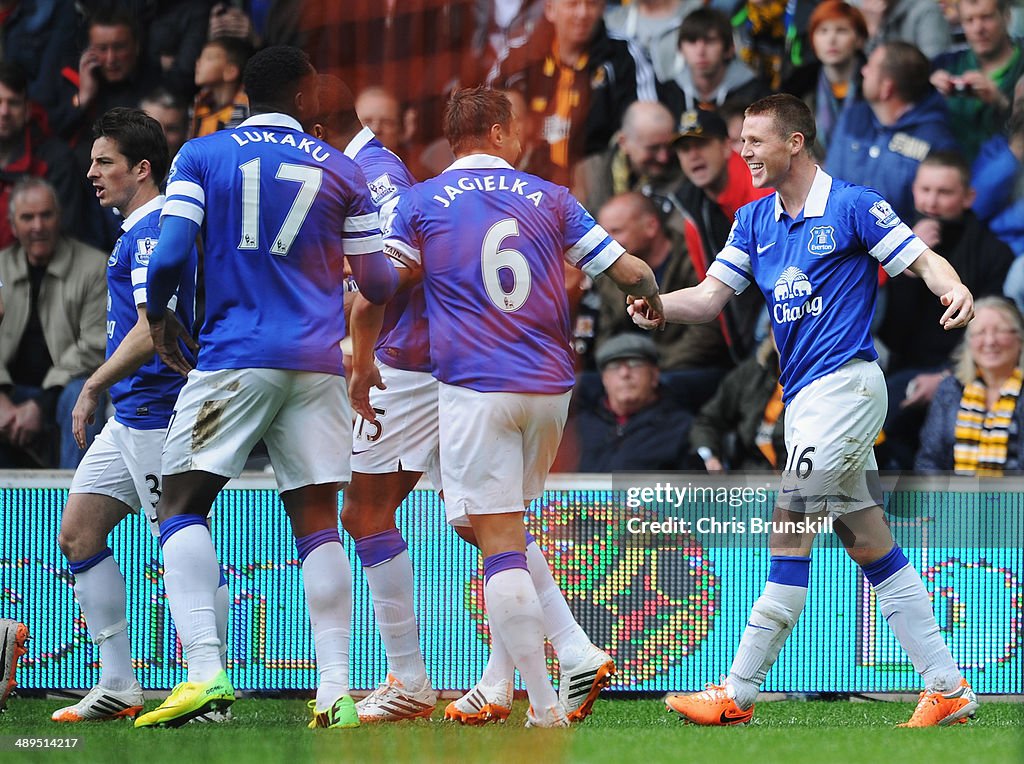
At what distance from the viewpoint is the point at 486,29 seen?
573 cm

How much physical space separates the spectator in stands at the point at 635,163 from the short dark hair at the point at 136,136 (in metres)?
3.33

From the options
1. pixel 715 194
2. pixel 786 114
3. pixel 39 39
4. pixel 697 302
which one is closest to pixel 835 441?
pixel 697 302

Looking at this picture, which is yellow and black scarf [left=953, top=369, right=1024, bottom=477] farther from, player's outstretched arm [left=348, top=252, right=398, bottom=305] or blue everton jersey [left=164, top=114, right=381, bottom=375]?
blue everton jersey [left=164, top=114, right=381, bottom=375]

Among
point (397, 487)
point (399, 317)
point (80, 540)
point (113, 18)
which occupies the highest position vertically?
point (113, 18)

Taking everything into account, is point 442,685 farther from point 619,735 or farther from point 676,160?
point 676,160

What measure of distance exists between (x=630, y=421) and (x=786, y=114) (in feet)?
10.5

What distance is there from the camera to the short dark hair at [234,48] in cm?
801

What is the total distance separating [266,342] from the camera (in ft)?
15.4

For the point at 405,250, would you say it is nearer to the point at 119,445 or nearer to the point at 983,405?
the point at 119,445

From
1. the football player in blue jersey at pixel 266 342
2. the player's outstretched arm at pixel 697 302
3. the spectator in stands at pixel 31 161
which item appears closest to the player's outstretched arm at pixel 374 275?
the football player in blue jersey at pixel 266 342

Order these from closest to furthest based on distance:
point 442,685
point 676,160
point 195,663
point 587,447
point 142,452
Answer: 1. point 195,663
2. point 142,452
3. point 442,685
4. point 587,447
5. point 676,160

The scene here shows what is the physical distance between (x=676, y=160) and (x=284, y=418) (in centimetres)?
457

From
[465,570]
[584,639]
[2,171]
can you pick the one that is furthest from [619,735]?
[2,171]

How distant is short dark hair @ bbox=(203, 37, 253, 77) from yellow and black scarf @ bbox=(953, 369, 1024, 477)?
13.8ft
